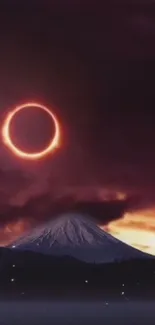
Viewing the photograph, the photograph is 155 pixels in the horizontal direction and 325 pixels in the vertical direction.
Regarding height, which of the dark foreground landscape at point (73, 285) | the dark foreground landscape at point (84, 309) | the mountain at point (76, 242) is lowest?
the dark foreground landscape at point (84, 309)

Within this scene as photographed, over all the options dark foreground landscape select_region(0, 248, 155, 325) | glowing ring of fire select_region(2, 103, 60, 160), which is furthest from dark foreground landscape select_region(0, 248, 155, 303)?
glowing ring of fire select_region(2, 103, 60, 160)

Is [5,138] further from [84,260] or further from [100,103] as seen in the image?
[84,260]

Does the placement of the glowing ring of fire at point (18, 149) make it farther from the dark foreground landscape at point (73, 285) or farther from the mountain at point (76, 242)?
the dark foreground landscape at point (73, 285)

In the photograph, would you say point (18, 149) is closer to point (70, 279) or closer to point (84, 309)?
point (70, 279)

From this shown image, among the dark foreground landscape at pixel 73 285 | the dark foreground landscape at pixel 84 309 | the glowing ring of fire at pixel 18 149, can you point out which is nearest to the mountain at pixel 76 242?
the dark foreground landscape at pixel 73 285

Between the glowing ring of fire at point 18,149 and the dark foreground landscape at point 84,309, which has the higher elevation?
the glowing ring of fire at point 18,149

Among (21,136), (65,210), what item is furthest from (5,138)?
(65,210)

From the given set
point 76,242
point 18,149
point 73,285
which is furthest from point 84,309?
point 18,149
